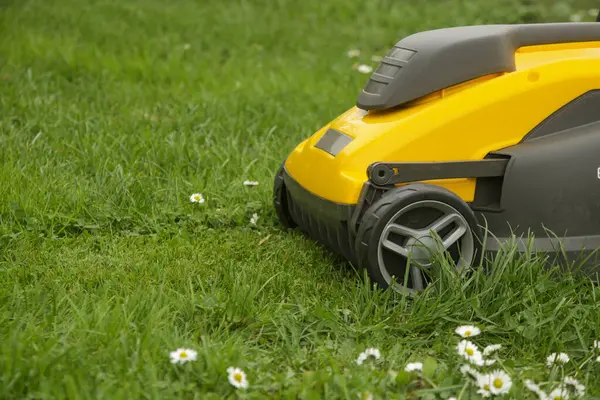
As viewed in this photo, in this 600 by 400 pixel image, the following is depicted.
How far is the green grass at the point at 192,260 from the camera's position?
1.98 m

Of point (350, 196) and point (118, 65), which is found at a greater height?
point (350, 196)

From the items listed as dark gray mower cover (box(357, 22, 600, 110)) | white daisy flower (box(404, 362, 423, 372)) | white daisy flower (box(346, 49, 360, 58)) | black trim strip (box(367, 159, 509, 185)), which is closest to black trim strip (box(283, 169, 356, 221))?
black trim strip (box(367, 159, 509, 185))

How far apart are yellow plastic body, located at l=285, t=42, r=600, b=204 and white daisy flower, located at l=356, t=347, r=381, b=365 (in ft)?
1.62

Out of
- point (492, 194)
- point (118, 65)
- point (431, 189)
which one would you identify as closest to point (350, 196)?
point (431, 189)

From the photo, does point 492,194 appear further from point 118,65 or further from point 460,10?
point 460,10

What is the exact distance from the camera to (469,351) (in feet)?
6.72

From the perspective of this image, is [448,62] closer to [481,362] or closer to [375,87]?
[375,87]

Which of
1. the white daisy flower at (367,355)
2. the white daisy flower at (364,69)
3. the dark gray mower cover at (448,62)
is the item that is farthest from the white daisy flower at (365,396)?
the white daisy flower at (364,69)

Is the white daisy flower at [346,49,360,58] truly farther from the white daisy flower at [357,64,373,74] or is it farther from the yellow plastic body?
the yellow plastic body

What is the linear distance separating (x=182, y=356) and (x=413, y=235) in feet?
2.43

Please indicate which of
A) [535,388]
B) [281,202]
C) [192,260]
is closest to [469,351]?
[535,388]

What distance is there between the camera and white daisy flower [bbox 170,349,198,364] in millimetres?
1938

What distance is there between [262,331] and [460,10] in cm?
426

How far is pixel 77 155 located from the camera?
3.53 meters
